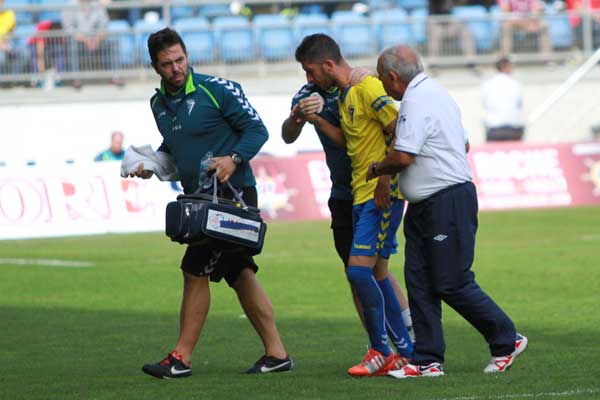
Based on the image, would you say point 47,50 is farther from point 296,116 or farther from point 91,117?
point 296,116

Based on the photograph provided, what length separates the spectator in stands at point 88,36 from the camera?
87.6 feet

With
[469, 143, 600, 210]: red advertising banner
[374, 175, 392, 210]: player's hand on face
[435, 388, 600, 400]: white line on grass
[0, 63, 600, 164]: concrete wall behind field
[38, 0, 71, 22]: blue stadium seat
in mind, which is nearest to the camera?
[435, 388, 600, 400]: white line on grass

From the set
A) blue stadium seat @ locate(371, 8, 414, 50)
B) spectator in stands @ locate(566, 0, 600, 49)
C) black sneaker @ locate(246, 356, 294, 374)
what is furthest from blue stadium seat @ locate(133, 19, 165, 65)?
black sneaker @ locate(246, 356, 294, 374)

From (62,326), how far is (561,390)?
5413mm

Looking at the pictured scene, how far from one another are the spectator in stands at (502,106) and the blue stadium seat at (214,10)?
6726 mm

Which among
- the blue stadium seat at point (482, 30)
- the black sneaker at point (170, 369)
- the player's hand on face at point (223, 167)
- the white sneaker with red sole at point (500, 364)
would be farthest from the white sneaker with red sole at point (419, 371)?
the blue stadium seat at point (482, 30)

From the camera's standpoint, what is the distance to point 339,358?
9.00m

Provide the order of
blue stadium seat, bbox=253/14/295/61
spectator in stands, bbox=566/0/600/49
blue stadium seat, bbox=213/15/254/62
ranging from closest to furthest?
1. blue stadium seat, bbox=213/15/254/62
2. blue stadium seat, bbox=253/14/295/61
3. spectator in stands, bbox=566/0/600/49

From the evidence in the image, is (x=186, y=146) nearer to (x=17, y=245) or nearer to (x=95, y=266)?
(x=95, y=266)

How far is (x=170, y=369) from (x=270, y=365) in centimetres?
63

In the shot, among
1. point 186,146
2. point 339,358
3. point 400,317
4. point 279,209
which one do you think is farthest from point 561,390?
point 279,209

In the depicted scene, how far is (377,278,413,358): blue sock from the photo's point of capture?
27.2 ft

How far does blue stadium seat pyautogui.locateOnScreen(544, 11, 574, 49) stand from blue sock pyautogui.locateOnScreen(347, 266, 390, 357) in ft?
67.9

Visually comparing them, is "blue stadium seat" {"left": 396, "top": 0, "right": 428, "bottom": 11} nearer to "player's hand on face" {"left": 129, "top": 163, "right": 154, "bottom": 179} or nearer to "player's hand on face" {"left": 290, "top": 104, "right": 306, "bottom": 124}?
"player's hand on face" {"left": 129, "top": 163, "right": 154, "bottom": 179}
